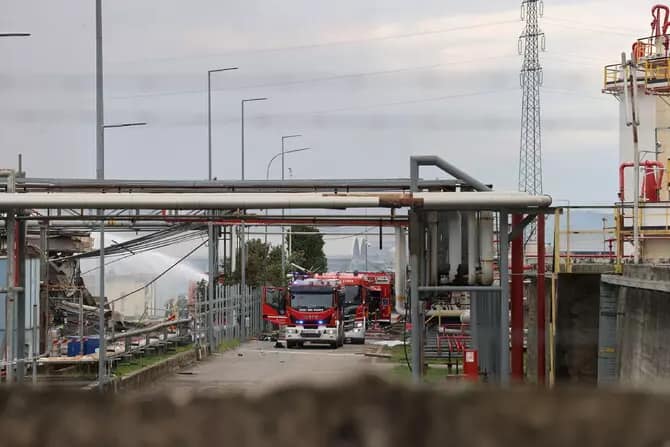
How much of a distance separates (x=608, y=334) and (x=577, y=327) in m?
0.96

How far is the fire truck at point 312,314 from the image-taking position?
144 ft

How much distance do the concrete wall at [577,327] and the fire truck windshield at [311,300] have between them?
2501cm

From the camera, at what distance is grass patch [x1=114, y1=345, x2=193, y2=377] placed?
88.4 feet

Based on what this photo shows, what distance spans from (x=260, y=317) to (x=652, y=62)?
27.0 m

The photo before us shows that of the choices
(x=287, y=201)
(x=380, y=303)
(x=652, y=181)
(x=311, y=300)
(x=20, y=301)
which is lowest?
(x=380, y=303)

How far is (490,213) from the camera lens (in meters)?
14.7

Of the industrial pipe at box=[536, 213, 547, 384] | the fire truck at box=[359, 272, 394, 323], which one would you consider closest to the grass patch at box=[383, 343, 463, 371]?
the industrial pipe at box=[536, 213, 547, 384]

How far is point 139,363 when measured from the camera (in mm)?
29609

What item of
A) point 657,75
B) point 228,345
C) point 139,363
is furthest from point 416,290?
point 228,345

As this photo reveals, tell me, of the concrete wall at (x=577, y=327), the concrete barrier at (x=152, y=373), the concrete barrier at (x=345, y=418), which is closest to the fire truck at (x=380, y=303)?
the concrete barrier at (x=152, y=373)

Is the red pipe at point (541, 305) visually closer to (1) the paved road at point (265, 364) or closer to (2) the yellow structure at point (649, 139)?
(2) the yellow structure at point (649, 139)

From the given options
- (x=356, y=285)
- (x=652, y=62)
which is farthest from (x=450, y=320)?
(x=652, y=62)

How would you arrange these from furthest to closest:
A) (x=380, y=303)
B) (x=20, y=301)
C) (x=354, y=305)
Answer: (x=380, y=303), (x=354, y=305), (x=20, y=301)

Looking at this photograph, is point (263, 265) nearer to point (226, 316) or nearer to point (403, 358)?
point (226, 316)
